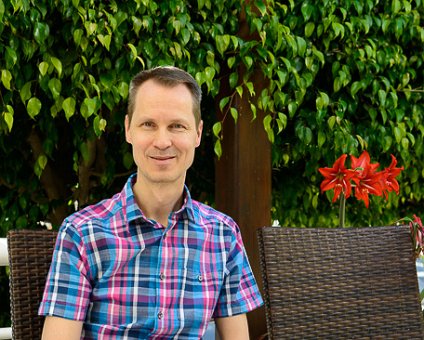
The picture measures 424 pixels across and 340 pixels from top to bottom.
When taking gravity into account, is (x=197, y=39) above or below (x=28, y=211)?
above

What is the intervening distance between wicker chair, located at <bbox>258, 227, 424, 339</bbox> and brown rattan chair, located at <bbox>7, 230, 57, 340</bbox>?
490mm

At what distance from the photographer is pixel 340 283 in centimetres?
174

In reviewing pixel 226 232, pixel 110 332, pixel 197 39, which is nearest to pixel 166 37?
pixel 197 39

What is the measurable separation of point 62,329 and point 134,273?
0.56ft

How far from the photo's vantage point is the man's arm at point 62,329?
133 cm

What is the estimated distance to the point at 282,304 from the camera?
1.66 m

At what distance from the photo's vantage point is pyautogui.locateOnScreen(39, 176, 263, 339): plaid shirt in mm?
1360

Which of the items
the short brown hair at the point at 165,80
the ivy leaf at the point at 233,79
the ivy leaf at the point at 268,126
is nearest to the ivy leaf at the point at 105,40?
the ivy leaf at the point at 233,79

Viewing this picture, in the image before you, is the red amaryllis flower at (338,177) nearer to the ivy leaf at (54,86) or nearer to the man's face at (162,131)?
the man's face at (162,131)

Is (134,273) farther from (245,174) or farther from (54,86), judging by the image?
(245,174)

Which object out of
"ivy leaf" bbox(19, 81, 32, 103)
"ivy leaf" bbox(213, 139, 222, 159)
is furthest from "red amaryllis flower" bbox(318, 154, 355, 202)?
"ivy leaf" bbox(19, 81, 32, 103)

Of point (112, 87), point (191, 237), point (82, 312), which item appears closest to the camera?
point (82, 312)

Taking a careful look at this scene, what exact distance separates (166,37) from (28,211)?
1.16m

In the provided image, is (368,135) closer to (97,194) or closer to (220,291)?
(97,194)
